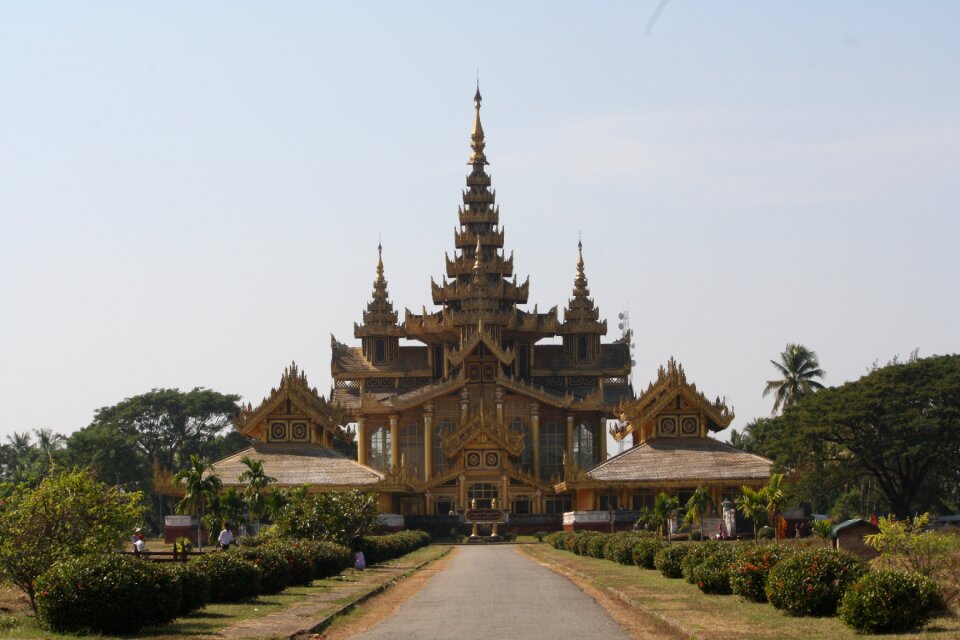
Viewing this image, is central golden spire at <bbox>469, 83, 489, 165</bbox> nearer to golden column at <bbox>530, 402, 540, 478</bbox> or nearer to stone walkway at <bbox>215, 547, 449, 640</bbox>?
golden column at <bbox>530, 402, 540, 478</bbox>

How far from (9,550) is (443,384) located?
60.7 meters

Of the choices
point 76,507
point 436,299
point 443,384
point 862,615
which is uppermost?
point 436,299

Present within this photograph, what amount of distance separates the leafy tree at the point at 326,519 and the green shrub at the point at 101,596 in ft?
73.0

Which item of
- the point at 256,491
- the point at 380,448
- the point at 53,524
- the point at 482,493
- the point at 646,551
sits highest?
the point at 380,448

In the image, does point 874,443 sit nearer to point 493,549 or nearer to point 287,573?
point 493,549

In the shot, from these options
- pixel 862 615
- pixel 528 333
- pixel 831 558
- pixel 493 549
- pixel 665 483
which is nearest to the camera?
pixel 862 615

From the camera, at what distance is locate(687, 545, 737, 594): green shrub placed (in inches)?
1110

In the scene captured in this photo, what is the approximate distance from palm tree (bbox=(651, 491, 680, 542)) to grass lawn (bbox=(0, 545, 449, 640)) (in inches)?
938

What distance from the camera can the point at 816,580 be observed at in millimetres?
22531

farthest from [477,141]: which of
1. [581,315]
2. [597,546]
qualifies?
[597,546]

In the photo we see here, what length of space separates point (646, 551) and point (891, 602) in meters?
20.4

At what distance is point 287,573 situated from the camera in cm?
3122

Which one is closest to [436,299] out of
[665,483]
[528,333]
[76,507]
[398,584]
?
[528,333]

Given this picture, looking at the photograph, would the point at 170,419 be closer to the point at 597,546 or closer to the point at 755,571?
the point at 597,546
